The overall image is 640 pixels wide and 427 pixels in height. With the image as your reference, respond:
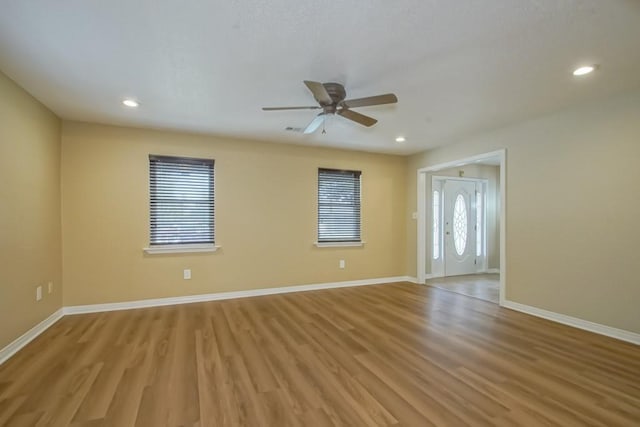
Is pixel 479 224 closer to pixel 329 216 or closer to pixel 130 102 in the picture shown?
pixel 329 216

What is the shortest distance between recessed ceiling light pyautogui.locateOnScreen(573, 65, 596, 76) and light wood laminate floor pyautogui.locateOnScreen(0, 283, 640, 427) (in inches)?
95.7

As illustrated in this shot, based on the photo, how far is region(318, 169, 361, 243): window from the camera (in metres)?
5.33

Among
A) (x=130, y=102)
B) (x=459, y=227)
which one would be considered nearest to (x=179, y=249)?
(x=130, y=102)

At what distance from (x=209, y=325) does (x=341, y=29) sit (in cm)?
317

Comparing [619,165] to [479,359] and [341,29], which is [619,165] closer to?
[479,359]

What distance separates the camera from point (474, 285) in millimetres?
5527

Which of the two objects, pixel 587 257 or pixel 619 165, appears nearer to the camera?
pixel 619 165

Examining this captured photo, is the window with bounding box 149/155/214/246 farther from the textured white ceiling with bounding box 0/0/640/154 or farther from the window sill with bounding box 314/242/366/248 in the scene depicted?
the window sill with bounding box 314/242/366/248

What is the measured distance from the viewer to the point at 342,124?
13.1 ft

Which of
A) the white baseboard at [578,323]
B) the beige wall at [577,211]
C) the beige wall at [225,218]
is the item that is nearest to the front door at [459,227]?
the beige wall at [225,218]

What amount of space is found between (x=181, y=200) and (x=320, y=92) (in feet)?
9.38

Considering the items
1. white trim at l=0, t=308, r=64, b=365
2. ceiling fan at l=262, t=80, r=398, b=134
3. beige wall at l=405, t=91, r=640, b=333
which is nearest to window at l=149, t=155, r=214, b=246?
white trim at l=0, t=308, r=64, b=365

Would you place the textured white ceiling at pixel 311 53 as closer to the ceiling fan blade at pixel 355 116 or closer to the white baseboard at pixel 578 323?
the ceiling fan blade at pixel 355 116

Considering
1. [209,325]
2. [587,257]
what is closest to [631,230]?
[587,257]
